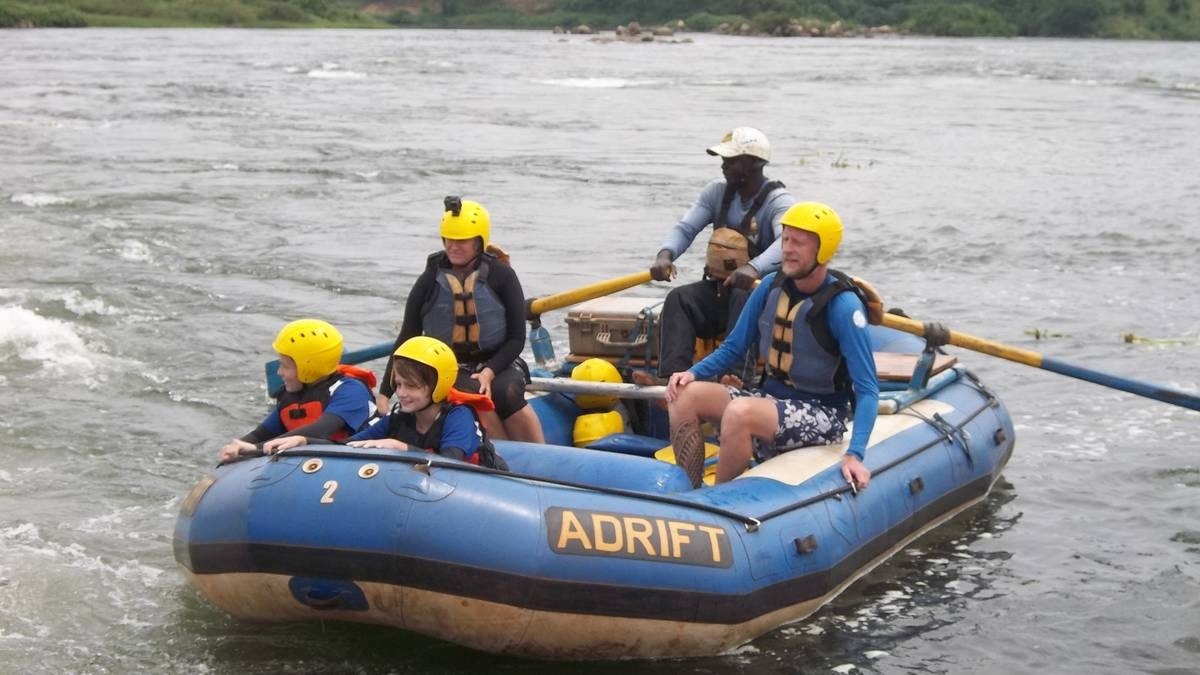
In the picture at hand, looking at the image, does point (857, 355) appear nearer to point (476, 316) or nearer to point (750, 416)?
point (750, 416)

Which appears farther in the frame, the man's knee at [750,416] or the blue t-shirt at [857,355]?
the man's knee at [750,416]

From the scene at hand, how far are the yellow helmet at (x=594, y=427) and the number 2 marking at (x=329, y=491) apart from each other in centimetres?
239

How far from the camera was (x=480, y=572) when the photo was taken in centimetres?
579

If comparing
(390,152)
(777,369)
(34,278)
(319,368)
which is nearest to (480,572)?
(319,368)

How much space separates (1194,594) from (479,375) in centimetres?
360

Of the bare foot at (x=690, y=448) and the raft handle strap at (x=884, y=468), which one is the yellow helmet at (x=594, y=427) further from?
the raft handle strap at (x=884, y=468)

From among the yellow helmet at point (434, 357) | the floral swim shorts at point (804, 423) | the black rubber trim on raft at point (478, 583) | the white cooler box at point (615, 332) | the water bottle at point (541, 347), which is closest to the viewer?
the black rubber trim on raft at point (478, 583)

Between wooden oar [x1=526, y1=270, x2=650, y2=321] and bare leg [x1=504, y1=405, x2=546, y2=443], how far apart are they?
1065 millimetres

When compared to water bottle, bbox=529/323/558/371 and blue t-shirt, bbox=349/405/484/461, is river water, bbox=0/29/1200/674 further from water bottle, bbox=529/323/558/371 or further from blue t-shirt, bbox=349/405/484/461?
water bottle, bbox=529/323/558/371

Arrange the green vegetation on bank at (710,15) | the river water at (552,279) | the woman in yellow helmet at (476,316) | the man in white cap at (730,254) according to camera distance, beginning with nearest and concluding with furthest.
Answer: the river water at (552,279)
the woman in yellow helmet at (476,316)
the man in white cap at (730,254)
the green vegetation on bank at (710,15)

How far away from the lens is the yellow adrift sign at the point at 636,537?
5875mm

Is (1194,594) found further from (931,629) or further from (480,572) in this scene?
Result: (480,572)

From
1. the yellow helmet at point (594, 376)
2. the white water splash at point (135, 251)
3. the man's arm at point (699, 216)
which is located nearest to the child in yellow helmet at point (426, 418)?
the yellow helmet at point (594, 376)

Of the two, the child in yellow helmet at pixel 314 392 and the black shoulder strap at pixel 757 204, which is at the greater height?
the black shoulder strap at pixel 757 204
